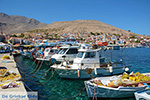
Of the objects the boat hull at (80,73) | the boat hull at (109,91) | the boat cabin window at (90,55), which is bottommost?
the boat hull at (109,91)

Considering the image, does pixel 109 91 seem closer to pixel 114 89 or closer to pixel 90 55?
pixel 114 89

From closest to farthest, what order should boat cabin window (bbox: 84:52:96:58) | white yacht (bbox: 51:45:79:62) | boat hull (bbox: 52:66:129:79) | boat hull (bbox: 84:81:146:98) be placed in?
boat hull (bbox: 84:81:146:98)
boat hull (bbox: 52:66:129:79)
boat cabin window (bbox: 84:52:96:58)
white yacht (bbox: 51:45:79:62)

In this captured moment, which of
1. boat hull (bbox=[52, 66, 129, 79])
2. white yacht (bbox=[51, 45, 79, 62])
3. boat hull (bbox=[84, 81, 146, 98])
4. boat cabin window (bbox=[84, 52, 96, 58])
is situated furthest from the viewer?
white yacht (bbox=[51, 45, 79, 62])

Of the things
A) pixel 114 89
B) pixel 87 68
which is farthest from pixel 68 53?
pixel 114 89

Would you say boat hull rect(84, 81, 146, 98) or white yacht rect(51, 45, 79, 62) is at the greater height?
white yacht rect(51, 45, 79, 62)

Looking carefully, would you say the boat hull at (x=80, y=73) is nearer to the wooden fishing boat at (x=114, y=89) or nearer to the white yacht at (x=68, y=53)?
the wooden fishing boat at (x=114, y=89)

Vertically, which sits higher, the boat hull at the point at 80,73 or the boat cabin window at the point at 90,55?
the boat cabin window at the point at 90,55

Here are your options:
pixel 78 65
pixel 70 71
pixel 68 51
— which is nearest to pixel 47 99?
pixel 70 71

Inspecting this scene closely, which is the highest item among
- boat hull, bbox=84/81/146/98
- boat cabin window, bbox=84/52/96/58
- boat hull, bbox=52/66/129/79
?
boat cabin window, bbox=84/52/96/58

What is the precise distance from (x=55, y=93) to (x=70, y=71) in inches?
119

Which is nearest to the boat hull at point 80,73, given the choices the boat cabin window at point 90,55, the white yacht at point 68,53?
the boat cabin window at point 90,55

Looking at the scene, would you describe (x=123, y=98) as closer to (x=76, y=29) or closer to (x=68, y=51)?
(x=68, y=51)

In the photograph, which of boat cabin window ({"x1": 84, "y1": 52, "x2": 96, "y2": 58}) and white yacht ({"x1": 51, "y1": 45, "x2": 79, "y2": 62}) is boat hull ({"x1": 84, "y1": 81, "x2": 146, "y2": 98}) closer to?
boat cabin window ({"x1": 84, "y1": 52, "x2": 96, "y2": 58})

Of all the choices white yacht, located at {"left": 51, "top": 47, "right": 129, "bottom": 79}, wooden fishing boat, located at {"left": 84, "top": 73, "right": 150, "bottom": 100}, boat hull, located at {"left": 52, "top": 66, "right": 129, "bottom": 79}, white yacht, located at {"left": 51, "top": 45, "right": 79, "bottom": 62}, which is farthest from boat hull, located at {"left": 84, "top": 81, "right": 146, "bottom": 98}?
white yacht, located at {"left": 51, "top": 45, "right": 79, "bottom": 62}
